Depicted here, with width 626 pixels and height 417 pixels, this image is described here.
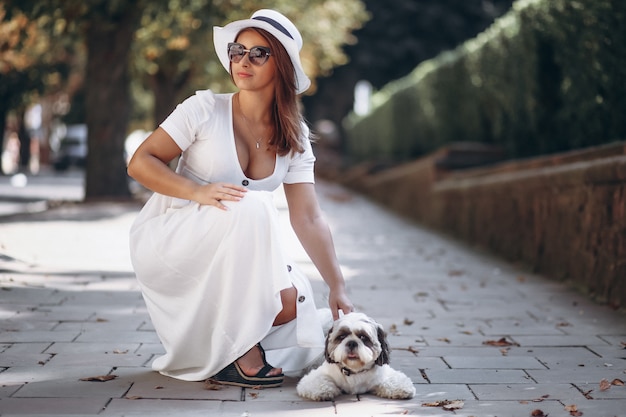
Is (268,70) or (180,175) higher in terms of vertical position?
(268,70)

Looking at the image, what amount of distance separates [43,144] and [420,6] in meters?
30.4

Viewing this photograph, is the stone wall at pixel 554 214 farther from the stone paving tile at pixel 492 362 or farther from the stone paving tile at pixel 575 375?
the stone paving tile at pixel 575 375

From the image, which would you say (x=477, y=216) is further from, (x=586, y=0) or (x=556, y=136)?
(x=586, y=0)

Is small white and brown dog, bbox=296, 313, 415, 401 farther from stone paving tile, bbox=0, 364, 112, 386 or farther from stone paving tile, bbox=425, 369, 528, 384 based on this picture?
stone paving tile, bbox=0, 364, 112, 386

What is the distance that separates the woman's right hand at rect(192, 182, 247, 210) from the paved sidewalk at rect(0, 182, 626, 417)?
35.4 inches

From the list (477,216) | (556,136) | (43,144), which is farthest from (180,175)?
(43,144)

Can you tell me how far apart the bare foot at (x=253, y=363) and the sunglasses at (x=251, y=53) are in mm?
1417

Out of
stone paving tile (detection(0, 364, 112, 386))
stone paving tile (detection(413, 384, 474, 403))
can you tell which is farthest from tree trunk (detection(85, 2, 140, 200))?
stone paving tile (detection(413, 384, 474, 403))

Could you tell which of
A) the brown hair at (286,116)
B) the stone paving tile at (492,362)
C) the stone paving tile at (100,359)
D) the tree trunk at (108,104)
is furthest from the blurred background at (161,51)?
the stone paving tile at (492,362)

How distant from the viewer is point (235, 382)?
4676mm

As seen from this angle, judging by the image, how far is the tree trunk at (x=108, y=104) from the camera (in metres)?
16.9

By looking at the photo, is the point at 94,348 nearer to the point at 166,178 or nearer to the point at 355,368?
the point at 166,178

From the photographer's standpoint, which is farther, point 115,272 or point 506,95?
point 506,95

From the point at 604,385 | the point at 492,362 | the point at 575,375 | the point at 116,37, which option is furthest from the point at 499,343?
the point at 116,37
